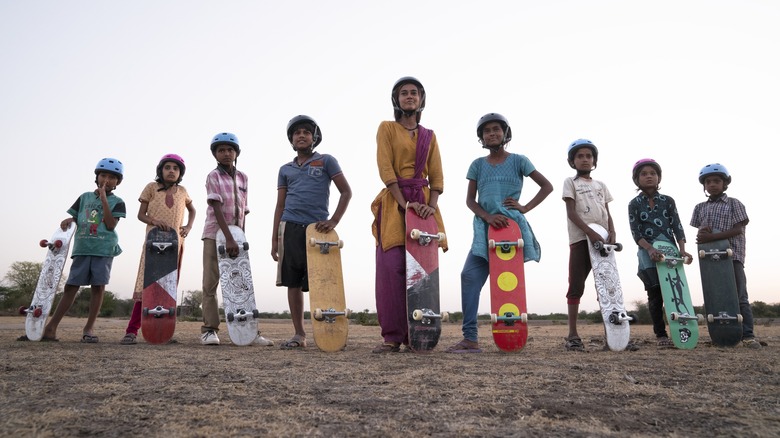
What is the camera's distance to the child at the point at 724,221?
230 inches

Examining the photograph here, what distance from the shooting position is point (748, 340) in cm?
555

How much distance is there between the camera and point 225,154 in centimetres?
596

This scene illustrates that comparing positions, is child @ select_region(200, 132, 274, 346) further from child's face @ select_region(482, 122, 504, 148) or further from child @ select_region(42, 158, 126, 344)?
child's face @ select_region(482, 122, 504, 148)

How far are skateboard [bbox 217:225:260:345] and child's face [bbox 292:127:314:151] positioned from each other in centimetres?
120

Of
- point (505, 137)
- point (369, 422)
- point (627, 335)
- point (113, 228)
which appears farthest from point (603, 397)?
point (113, 228)

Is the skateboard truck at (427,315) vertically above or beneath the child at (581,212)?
beneath

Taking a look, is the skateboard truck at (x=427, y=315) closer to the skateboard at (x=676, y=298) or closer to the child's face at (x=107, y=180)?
the skateboard at (x=676, y=298)

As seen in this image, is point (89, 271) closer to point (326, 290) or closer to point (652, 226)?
point (326, 290)

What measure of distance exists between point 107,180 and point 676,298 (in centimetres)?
678

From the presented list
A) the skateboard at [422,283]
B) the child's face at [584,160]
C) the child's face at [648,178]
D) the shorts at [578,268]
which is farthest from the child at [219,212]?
the child's face at [648,178]

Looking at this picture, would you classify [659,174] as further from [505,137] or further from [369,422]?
[369,422]

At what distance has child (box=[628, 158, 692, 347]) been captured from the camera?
19.4ft

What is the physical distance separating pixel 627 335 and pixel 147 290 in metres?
5.01

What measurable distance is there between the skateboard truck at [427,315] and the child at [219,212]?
2045mm
